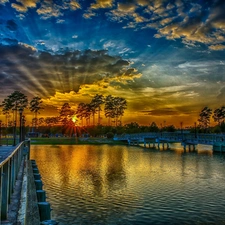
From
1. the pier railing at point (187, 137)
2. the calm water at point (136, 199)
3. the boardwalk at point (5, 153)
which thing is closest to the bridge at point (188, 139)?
the pier railing at point (187, 137)

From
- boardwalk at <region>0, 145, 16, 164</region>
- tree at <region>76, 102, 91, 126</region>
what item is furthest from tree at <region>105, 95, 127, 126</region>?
boardwalk at <region>0, 145, 16, 164</region>

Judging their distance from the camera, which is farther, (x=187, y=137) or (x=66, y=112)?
(x=66, y=112)

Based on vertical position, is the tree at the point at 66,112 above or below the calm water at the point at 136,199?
above

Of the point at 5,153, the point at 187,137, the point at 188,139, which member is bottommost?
the point at 188,139

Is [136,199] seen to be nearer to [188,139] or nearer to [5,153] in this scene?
[5,153]

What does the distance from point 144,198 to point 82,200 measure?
362 centimetres

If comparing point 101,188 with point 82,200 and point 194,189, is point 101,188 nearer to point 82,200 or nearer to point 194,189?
point 82,200

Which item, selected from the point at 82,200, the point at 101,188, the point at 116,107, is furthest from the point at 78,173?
the point at 116,107

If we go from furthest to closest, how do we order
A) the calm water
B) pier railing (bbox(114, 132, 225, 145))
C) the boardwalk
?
pier railing (bbox(114, 132, 225, 145)) < the calm water < the boardwalk

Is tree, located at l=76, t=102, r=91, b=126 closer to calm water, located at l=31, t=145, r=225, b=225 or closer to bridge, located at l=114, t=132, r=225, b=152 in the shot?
bridge, located at l=114, t=132, r=225, b=152

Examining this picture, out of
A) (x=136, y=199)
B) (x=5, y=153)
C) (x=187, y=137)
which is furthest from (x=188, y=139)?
(x=5, y=153)

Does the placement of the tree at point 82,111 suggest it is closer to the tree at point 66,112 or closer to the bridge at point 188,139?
the tree at point 66,112

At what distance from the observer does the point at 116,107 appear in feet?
441

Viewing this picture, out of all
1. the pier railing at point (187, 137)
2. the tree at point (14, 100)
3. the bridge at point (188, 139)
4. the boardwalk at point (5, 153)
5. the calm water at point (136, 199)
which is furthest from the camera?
the tree at point (14, 100)
